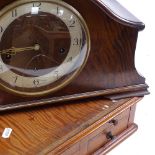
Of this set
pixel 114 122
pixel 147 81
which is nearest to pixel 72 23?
pixel 114 122

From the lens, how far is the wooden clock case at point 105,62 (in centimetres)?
89

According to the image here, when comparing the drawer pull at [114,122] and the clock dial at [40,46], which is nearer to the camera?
the clock dial at [40,46]

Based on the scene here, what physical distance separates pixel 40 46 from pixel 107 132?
0.29 metres

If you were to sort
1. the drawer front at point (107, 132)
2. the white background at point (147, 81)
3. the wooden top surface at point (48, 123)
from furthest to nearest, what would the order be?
the white background at point (147, 81) < the drawer front at point (107, 132) < the wooden top surface at point (48, 123)

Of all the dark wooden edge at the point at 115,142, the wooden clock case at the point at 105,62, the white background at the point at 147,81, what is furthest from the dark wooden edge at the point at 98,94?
the white background at the point at 147,81

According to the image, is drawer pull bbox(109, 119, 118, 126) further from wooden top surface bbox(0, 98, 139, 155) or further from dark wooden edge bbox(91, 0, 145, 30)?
dark wooden edge bbox(91, 0, 145, 30)

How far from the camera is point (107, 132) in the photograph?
1017mm

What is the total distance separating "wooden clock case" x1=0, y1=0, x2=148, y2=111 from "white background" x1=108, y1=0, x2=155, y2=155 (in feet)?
1.02

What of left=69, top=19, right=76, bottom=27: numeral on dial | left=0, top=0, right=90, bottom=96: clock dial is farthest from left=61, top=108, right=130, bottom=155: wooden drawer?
left=69, top=19, right=76, bottom=27: numeral on dial

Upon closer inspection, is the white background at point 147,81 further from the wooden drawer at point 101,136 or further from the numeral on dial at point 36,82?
the numeral on dial at point 36,82

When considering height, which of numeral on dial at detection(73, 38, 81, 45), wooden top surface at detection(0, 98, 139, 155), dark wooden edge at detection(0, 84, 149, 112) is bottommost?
wooden top surface at detection(0, 98, 139, 155)

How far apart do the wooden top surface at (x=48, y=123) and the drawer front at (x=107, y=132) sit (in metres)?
0.05

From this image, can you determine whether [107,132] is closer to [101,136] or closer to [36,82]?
[101,136]

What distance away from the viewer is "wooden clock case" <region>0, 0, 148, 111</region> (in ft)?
2.93
